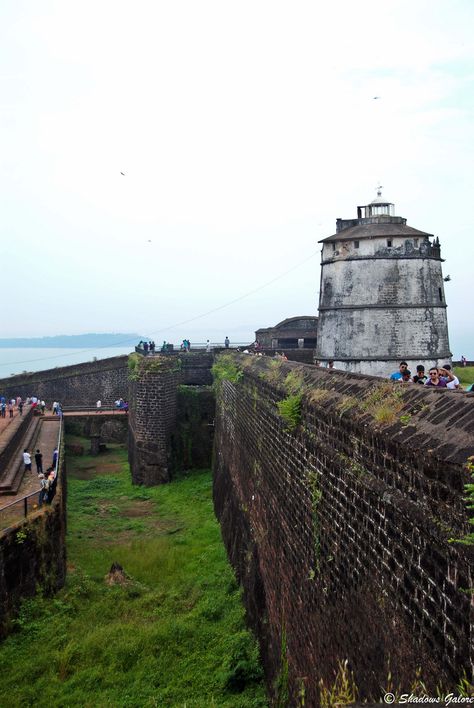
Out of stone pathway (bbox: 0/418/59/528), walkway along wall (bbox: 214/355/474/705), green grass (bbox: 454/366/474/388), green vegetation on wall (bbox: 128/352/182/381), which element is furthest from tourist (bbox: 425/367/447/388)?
green grass (bbox: 454/366/474/388)

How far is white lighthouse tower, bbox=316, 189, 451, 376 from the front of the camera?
20406mm

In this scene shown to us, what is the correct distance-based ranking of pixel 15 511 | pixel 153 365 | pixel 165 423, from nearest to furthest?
pixel 15 511
pixel 165 423
pixel 153 365

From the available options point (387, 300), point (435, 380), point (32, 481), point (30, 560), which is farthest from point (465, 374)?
point (30, 560)

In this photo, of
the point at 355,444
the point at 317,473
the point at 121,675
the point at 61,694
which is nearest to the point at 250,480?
the point at 121,675

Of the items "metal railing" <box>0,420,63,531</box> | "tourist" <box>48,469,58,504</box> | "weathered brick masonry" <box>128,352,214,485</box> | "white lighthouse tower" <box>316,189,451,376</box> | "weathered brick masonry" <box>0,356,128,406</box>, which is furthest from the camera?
"weathered brick masonry" <box>0,356,128,406</box>

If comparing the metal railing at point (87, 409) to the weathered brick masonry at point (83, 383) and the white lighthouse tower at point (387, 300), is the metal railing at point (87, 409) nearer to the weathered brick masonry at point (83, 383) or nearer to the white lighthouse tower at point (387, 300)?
the weathered brick masonry at point (83, 383)

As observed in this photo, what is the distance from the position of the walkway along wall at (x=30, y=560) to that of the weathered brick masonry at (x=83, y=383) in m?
22.3

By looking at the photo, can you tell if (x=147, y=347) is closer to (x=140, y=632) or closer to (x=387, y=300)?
(x=387, y=300)

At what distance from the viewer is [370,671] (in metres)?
4.68

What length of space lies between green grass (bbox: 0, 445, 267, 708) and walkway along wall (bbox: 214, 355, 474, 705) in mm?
873

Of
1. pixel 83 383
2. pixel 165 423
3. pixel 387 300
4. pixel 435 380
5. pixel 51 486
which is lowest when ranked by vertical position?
pixel 51 486

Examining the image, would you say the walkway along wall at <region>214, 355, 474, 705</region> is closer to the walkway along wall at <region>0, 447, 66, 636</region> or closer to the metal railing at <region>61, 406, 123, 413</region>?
the walkway along wall at <region>0, 447, 66, 636</region>

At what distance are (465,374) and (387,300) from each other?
10.4m

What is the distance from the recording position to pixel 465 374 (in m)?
28.6
